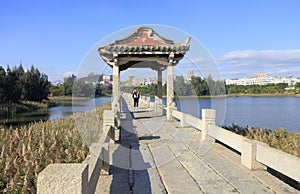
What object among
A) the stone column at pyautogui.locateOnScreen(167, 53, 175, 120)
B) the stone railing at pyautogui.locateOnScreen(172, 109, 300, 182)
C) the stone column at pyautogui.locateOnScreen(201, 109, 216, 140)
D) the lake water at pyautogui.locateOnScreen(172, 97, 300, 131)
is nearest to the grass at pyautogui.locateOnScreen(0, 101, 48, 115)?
the lake water at pyautogui.locateOnScreen(172, 97, 300, 131)

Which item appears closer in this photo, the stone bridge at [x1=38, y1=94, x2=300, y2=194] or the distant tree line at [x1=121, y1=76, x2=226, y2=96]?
the stone bridge at [x1=38, y1=94, x2=300, y2=194]

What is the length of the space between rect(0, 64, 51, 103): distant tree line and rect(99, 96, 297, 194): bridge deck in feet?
119

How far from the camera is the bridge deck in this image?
14.4 feet

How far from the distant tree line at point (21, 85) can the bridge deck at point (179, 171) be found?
36345 mm

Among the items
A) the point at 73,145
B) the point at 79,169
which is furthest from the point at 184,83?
the point at 79,169

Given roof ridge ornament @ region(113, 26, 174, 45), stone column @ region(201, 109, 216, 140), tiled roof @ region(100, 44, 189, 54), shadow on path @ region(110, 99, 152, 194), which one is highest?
roof ridge ornament @ region(113, 26, 174, 45)

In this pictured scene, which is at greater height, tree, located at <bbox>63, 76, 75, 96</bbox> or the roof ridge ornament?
the roof ridge ornament

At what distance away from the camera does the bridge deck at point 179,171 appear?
4.39 m

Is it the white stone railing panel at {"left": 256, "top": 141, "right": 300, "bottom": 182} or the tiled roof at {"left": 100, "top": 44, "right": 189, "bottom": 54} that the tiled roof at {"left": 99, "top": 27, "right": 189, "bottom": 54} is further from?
the white stone railing panel at {"left": 256, "top": 141, "right": 300, "bottom": 182}

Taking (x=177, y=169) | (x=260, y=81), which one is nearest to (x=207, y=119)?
(x=177, y=169)

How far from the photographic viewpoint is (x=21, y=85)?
4912 cm

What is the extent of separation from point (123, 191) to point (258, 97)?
62.8 m

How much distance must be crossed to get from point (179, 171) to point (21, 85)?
4911 cm

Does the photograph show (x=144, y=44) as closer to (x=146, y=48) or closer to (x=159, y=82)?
(x=146, y=48)
